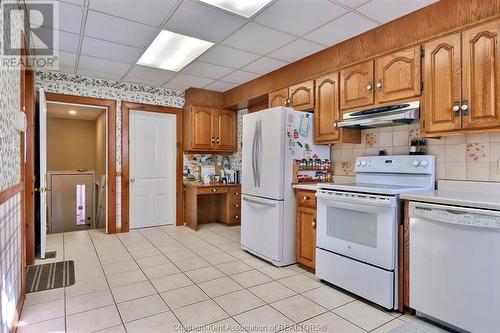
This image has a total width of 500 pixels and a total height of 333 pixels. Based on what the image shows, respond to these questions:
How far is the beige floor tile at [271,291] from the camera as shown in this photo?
2.44 metres

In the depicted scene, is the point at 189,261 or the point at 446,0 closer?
the point at 446,0

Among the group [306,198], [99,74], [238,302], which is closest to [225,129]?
[99,74]

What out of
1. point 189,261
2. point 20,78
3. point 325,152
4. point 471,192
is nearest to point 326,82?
point 325,152

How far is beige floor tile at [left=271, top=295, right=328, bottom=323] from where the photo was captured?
2.14m

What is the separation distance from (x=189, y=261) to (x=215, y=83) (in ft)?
9.19

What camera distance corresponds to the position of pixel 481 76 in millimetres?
2061

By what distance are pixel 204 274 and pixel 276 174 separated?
1.28 m

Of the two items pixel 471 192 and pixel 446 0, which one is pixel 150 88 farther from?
pixel 471 192

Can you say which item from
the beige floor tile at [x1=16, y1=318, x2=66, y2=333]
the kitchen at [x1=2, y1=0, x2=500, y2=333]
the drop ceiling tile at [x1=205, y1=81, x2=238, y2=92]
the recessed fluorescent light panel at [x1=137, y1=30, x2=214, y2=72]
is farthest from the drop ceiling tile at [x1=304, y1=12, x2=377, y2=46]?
the beige floor tile at [x1=16, y1=318, x2=66, y2=333]

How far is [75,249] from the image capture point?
3.74 meters

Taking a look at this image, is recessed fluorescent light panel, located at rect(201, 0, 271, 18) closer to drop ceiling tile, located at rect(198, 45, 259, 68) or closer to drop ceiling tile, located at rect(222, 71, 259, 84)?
drop ceiling tile, located at rect(198, 45, 259, 68)

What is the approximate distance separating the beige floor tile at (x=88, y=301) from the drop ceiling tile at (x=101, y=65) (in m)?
2.73

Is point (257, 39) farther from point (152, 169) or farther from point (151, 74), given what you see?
point (152, 169)

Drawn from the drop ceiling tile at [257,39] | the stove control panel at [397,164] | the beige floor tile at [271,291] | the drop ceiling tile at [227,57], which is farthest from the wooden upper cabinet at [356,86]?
the beige floor tile at [271,291]
